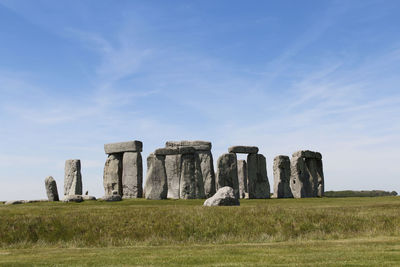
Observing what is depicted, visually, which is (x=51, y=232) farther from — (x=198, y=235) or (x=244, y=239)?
(x=244, y=239)

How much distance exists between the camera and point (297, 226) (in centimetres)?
1766

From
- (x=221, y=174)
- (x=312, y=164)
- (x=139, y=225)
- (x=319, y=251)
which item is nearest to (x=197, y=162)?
(x=221, y=174)

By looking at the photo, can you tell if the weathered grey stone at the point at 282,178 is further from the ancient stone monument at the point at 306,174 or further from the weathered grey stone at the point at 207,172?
the weathered grey stone at the point at 207,172

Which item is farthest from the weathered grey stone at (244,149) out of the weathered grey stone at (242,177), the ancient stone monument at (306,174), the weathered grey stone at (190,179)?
the weathered grey stone at (242,177)

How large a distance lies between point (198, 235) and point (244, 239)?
1.54 metres

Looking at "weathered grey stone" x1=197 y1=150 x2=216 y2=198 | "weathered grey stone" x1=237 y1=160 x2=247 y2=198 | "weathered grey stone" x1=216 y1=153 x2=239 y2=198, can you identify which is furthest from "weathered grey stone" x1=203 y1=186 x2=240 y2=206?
"weathered grey stone" x1=237 y1=160 x2=247 y2=198

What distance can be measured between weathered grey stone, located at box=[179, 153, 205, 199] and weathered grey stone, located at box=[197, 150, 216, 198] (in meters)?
1.94

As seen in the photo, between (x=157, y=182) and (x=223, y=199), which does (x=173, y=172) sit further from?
(x=223, y=199)

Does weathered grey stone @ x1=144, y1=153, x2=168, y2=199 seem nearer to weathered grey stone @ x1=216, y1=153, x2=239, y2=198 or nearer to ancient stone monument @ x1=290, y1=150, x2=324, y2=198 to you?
weathered grey stone @ x1=216, y1=153, x2=239, y2=198

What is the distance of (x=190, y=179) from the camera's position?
31.3 metres

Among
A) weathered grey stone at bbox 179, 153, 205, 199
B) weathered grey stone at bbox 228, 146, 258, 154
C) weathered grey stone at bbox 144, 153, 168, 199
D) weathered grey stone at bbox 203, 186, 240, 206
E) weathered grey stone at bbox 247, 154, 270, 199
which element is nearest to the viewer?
weathered grey stone at bbox 203, 186, 240, 206

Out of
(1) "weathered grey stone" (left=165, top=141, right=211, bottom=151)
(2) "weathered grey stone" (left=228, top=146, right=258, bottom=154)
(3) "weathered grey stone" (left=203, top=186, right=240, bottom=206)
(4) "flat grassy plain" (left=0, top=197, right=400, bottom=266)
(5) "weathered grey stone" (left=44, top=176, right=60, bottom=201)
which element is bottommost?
(4) "flat grassy plain" (left=0, top=197, right=400, bottom=266)

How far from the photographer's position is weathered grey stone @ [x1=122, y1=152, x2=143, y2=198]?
34.1 metres

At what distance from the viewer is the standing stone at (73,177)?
35.2m
